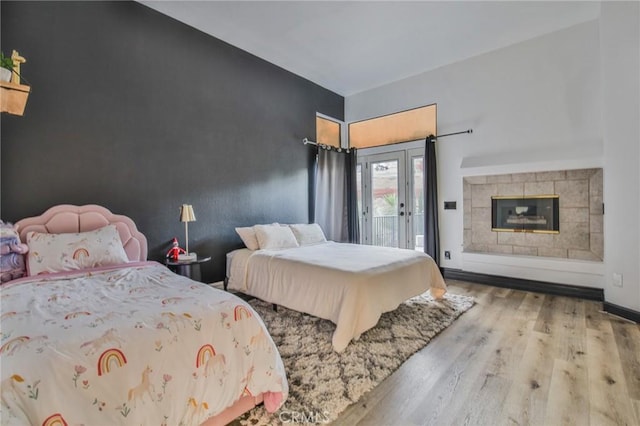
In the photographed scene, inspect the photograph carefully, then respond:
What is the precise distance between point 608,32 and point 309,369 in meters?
4.31

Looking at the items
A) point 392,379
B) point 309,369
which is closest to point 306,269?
point 309,369

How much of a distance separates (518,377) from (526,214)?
8.87ft

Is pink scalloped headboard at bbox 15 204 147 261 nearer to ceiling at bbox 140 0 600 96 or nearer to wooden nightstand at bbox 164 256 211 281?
wooden nightstand at bbox 164 256 211 281

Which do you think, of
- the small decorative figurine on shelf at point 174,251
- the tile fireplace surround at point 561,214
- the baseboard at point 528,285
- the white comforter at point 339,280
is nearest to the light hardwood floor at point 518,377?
the white comforter at point 339,280

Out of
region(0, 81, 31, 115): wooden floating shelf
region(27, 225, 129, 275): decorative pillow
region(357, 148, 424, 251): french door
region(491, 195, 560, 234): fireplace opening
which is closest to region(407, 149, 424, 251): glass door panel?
region(357, 148, 424, 251): french door

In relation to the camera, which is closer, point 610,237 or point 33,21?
point 33,21

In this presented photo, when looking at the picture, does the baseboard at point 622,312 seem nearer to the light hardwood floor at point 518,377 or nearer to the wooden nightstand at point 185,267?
the light hardwood floor at point 518,377

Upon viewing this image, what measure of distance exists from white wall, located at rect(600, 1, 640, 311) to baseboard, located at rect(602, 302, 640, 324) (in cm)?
4

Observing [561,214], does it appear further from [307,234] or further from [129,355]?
[129,355]

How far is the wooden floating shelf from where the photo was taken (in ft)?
6.39

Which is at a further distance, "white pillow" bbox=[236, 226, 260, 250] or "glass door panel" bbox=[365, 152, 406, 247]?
"glass door panel" bbox=[365, 152, 406, 247]

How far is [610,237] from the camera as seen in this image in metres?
3.06

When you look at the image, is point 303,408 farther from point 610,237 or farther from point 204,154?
point 610,237

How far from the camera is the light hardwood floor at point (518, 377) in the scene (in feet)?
5.24
